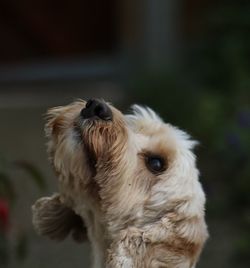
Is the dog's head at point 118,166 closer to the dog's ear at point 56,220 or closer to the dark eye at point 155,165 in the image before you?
the dark eye at point 155,165

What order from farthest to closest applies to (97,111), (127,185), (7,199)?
(7,199)
(127,185)
(97,111)

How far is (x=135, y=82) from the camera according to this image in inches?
385

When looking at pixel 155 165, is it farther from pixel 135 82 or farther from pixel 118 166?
pixel 135 82

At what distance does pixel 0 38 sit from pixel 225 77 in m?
2.76

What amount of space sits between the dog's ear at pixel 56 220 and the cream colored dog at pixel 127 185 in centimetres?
18

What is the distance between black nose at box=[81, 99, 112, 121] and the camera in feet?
14.0

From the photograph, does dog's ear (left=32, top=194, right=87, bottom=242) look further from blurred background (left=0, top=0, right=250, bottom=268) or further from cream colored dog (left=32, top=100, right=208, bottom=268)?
blurred background (left=0, top=0, right=250, bottom=268)

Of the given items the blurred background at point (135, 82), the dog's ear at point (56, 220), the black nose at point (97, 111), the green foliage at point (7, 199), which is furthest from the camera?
the blurred background at point (135, 82)

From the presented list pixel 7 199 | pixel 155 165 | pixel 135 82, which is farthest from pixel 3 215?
pixel 135 82

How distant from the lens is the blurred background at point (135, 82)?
7.56m

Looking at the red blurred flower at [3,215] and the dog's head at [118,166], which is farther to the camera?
the red blurred flower at [3,215]

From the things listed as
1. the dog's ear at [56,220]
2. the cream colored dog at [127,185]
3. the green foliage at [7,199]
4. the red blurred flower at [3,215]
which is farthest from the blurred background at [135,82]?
the cream colored dog at [127,185]

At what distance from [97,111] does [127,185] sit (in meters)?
0.35

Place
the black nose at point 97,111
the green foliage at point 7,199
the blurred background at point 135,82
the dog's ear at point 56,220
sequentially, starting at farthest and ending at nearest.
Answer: the blurred background at point 135,82 → the green foliage at point 7,199 → the dog's ear at point 56,220 → the black nose at point 97,111
